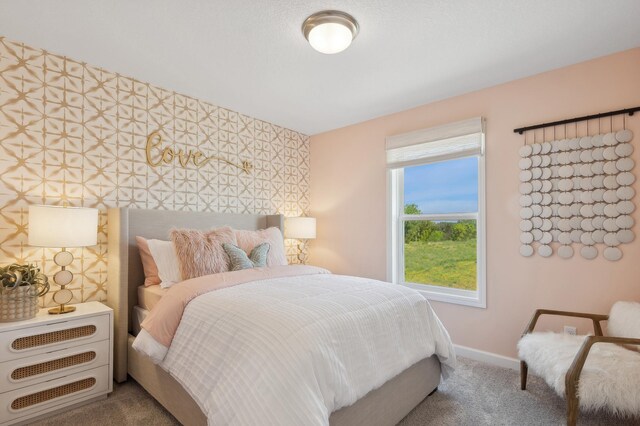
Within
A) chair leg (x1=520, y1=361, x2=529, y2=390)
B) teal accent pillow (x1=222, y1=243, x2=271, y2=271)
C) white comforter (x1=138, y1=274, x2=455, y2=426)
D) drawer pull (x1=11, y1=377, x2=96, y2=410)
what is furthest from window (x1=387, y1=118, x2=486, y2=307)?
drawer pull (x1=11, y1=377, x2=96, y2=410)

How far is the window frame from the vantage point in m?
2.96

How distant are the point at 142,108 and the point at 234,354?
2.46m

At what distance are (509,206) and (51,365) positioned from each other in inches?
142

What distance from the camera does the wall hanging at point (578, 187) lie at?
231 centimetres

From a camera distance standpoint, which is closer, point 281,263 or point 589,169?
point 589,169

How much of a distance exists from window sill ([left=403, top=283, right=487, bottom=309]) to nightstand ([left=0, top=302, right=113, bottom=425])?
2807 millimetres

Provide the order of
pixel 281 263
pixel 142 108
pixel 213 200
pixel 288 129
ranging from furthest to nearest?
1. pixel 288 129
2. pixel 213 200
3. pixel 281 263
4. pixel 142 108

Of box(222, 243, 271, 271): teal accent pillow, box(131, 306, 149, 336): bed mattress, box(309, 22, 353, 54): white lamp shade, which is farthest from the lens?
box(222, 243, 271, 271): teal accent pillow

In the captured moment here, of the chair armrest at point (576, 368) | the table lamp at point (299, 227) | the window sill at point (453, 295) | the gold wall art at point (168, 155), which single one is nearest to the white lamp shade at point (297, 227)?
the table lamp at point (299, 227)

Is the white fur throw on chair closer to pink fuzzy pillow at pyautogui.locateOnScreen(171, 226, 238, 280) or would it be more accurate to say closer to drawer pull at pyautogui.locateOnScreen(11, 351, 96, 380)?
pink fuzzy pillow at pyautogui.locateOnScreen(171, 226, 238, 280)

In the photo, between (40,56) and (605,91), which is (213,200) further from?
(605,91)

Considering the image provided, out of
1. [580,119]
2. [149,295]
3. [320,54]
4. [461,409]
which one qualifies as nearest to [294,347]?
[461,409]

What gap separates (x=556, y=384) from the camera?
176 cm

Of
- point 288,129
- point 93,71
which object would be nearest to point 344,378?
point 93,71
